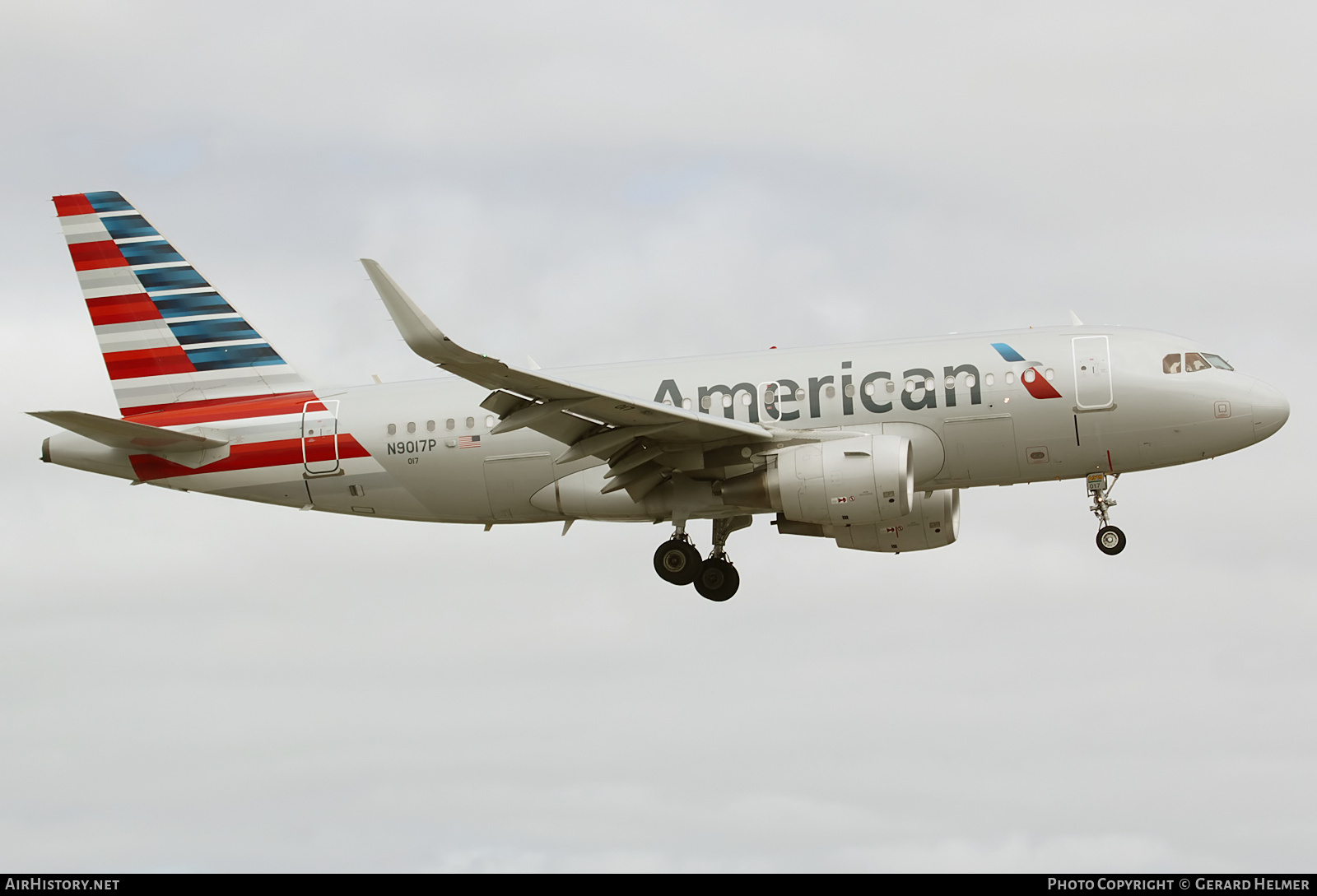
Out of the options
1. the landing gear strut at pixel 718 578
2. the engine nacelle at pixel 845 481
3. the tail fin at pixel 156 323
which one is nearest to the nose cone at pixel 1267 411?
the engine nacelle at pixel 845 481

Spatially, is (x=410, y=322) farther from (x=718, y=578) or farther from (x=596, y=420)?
(x=718, y=578)

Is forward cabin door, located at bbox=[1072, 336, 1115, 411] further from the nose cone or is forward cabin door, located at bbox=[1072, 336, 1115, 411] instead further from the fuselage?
the nose cone

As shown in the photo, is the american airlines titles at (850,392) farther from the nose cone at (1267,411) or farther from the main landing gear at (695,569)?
the nose cone at (1267,411)

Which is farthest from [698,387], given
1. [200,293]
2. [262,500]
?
[200,293]

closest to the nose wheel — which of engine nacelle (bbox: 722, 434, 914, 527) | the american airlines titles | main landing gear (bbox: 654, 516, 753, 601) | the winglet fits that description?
the american airlines titles

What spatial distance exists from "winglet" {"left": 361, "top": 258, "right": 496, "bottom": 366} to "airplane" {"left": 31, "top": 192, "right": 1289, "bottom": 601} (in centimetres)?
78

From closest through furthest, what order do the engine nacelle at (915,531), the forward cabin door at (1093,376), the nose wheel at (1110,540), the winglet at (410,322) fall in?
1. the winglet at (410,322)
2. the forward cabin door at (1093,376)
3. the nose wheel at (1110,540)
4. the engine nacelle at (915,531)

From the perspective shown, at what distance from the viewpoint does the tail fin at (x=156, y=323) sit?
3647 cm

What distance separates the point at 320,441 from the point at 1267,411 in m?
19.7

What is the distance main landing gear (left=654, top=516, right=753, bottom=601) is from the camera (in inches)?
1337

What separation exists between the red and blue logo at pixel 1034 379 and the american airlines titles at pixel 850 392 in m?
0.81

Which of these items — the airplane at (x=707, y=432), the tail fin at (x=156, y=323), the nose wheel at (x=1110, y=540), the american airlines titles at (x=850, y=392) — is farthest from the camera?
the tail fin at (x=156, y=323)

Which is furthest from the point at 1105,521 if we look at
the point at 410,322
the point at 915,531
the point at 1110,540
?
the point at 410,322

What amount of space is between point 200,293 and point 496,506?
31.9 feet
